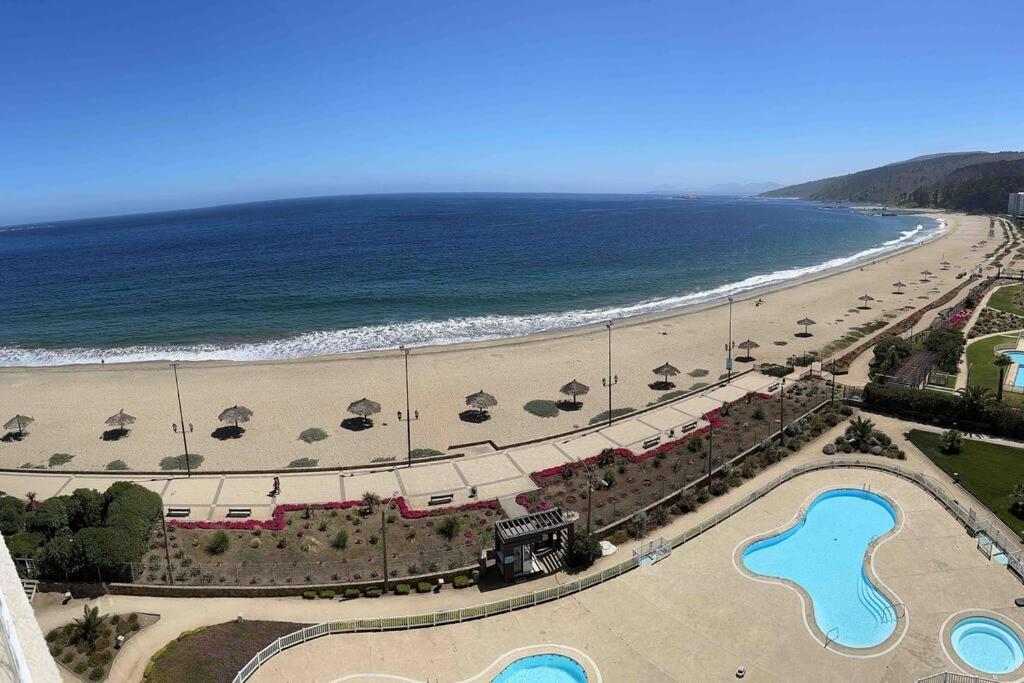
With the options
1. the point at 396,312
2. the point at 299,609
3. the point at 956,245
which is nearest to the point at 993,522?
the point at 299,609

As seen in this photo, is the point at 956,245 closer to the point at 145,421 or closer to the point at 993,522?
the point at 993,522

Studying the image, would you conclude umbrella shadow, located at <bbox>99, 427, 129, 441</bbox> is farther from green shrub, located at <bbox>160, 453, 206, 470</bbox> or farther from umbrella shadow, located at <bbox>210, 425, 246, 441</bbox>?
green shrub, located at <bbox>160, 453, 206, 470</bbox>

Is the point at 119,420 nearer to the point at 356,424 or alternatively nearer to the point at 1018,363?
the point at 356,424

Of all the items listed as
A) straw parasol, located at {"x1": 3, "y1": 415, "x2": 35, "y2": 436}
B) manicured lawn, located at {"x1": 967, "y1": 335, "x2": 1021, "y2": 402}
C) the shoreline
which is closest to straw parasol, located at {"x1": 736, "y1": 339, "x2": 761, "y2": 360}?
the shoreline

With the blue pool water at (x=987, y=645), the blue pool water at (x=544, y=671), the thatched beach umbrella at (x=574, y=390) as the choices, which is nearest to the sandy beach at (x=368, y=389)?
the thatched beach umbrella at (x=574, y=390)

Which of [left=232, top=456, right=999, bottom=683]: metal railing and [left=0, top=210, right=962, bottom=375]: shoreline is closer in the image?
[left=232, top=456, right=999, bottom=683]: metal railing

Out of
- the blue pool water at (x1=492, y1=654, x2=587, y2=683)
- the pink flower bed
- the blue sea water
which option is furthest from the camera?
the blue sea water
